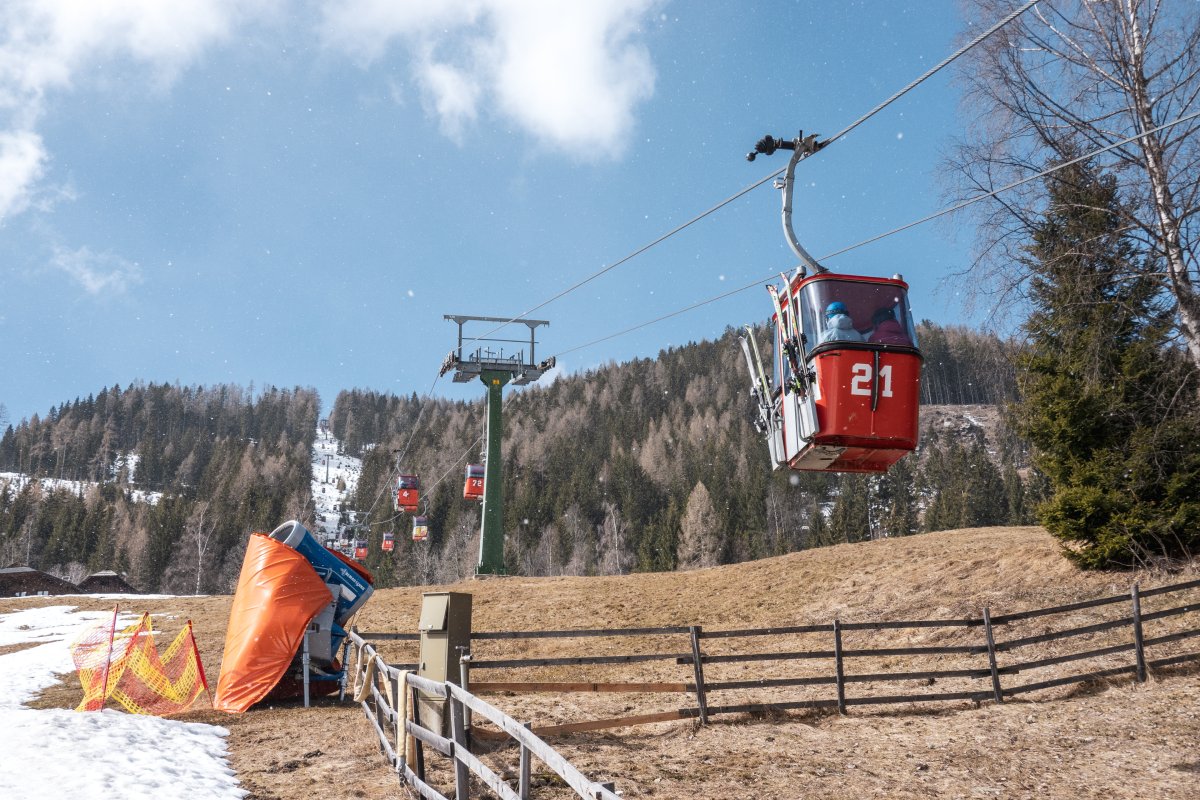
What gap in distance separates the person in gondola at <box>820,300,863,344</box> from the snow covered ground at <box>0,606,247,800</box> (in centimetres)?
797

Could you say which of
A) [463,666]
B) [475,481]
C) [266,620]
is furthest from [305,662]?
[475,481]

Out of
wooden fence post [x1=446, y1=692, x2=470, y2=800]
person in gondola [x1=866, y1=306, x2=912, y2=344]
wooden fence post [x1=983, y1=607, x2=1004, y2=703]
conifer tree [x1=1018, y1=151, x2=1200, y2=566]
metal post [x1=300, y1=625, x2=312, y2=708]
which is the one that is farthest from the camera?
→ conifer tree [x1=1018, y1=151, x2=1200, y2=566]

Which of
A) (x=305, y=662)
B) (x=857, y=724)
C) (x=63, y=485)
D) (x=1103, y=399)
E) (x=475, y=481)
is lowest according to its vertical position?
(x=857, y=724)

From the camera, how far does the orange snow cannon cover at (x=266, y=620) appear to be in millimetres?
13539

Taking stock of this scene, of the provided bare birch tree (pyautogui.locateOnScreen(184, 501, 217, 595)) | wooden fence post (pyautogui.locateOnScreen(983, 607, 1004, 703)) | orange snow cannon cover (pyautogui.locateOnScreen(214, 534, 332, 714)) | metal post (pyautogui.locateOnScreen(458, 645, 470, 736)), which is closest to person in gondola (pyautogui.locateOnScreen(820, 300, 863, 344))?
metal post (pyautogui.locateOnScreen(458, 645, 470, 736))

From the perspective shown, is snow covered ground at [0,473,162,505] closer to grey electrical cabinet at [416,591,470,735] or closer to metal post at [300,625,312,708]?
metal post at [300,625,312,708]

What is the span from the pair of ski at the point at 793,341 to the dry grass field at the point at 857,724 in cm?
455

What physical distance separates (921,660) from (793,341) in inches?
434

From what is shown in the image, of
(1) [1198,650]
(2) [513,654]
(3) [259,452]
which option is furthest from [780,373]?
(3) [259,452]

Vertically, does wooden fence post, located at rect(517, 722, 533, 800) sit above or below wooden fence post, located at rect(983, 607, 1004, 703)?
above

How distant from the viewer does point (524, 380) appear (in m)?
39.4

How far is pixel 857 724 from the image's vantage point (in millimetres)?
12180

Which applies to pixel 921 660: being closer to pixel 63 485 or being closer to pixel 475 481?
pixel 475 481

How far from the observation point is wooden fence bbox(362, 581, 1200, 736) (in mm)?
11766
